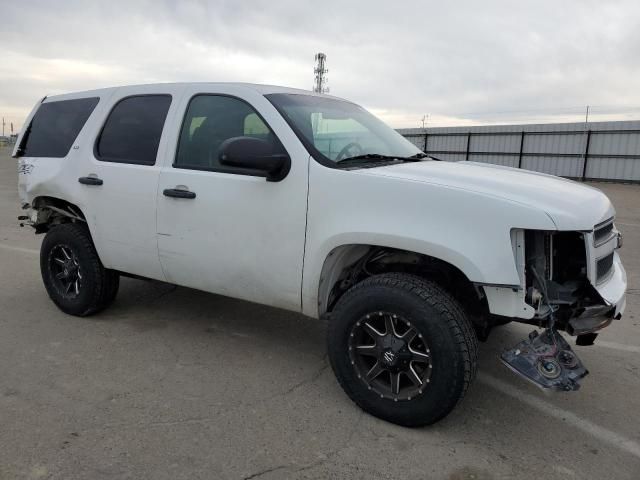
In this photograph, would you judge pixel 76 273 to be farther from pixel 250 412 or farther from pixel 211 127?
pixel 250 412

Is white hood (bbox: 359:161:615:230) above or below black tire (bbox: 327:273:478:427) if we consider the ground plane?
above

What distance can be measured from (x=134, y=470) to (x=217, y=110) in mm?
2327

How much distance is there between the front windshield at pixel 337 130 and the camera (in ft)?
10.8

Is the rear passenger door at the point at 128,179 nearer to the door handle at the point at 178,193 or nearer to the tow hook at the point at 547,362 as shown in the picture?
the door handle at the point at 178,193

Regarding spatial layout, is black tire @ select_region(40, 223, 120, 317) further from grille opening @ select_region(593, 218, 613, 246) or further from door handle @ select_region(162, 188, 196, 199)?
grille opening @ select_region(593, 218, 613, 246)

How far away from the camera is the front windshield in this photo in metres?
3.28

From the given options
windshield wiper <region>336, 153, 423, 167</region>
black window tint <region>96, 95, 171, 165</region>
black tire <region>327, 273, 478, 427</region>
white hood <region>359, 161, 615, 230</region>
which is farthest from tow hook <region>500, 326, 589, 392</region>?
black window tint <region>96, 95, 171, 165</region>

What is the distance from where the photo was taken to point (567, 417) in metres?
3.10

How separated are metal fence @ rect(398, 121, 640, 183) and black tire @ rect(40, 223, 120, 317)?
76.6 ft

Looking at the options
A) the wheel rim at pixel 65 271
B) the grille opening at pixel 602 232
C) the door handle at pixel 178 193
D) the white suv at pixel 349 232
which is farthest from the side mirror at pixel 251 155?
the wheel rim at pixel 65 271

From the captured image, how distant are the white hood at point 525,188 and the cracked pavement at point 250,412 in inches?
48.1

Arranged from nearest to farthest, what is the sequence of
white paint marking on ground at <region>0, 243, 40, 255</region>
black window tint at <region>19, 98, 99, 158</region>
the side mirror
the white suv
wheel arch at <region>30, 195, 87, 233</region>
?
the white suv → the side mirror → black window tint at <region>19, 98, 99, 158</region> → wheel arch at <region>30, 195, 87, 233</region> → white paint marking on ground at <region>0, 243, 40, 255</region>

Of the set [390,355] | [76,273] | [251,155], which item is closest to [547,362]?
[390,355]

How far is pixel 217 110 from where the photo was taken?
362 cm
